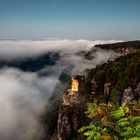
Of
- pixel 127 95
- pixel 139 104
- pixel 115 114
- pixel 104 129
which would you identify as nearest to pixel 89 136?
pixel 104 129

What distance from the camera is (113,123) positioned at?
781 inches

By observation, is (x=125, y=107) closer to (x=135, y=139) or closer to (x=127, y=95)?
(x=135, y=139)

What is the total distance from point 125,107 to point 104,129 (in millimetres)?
2230

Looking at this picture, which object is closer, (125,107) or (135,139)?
(135,139)

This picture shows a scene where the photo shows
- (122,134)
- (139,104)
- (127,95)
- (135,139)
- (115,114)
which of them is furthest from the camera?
(127,95)

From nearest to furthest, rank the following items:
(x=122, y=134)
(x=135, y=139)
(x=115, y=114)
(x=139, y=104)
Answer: (x=135, y=139) → (x=122, y=134) → (x=115, y=114) → (x=139, y=104)

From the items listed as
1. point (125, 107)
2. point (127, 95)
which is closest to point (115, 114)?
point (125, 107)

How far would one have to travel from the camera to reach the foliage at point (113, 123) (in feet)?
62.0

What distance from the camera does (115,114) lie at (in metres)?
20.5

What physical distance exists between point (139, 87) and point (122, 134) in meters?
183

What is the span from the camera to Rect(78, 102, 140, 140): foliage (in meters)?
18.9

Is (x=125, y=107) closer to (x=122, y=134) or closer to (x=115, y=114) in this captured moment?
(x=115, y=114)

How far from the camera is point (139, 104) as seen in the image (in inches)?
859

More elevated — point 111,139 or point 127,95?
point 111,139
